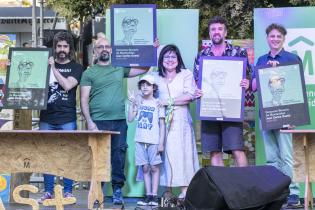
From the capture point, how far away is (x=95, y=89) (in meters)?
7.45

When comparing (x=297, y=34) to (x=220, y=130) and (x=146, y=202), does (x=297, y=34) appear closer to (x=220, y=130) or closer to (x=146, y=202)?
(x=220, y=130)

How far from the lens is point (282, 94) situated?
707 centimetres

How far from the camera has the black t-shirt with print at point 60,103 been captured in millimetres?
7344

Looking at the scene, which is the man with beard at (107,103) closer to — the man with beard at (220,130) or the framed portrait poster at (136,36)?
the framed portrait poster at (136,36)

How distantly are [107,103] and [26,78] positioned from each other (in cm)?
95

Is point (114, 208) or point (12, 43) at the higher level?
point (12, 43)

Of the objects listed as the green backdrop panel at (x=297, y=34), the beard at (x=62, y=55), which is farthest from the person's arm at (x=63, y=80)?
the green backdrop panel at (x=297, y=34)

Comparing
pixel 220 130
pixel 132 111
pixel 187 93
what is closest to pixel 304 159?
pixel 220 130

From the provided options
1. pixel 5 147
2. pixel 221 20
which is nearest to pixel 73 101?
pixel 5 147

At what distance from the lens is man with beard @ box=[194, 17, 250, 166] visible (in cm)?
716

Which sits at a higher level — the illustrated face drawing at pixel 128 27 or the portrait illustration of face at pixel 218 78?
the illustrated face drawing at pixel 128 27

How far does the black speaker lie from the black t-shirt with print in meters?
3.62

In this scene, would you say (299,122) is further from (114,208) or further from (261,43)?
(114,208)

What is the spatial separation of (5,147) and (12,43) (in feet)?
5.62
